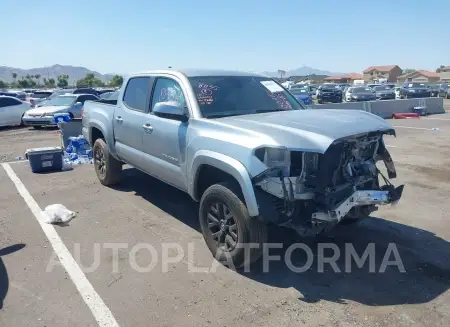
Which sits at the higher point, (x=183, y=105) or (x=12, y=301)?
(x=183, y=105)

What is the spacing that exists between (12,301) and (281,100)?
3675mm

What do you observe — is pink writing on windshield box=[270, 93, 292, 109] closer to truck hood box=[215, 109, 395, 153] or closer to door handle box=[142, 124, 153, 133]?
truck hood box=[215, 109, 395, 153]

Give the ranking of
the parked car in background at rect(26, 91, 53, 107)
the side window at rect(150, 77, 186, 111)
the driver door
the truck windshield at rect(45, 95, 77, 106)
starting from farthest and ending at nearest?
the parked car in background at rect(26, 91, 53, 107) → the truck windshield at rect(45, 95, 77, 106) → the side window at rect(150, 77, 186, 111) → the driver door

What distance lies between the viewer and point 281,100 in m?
5.16

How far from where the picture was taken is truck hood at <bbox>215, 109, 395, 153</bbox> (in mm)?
3467

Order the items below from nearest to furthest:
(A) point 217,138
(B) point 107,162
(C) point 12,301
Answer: (C) point 12,301, (A) point 217,138, (B) point 107,162

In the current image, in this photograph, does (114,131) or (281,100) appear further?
(114,131)

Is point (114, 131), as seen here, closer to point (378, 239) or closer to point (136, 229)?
point (136, 229)

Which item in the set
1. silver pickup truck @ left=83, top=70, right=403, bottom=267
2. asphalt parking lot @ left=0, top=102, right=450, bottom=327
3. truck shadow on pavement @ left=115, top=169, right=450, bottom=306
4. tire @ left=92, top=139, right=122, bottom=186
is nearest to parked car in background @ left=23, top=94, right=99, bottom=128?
tire @ left=92, top=139, right=122, bottom=186

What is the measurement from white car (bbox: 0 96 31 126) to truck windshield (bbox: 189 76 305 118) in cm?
1627

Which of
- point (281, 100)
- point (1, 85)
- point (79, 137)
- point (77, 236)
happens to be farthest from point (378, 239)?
point (1, 85)

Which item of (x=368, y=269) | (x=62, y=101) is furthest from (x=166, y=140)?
(x=62, y=101)

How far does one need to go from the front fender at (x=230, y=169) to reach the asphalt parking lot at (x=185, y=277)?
81 cm

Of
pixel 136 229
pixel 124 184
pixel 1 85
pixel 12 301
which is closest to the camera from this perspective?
pixel 12 301
